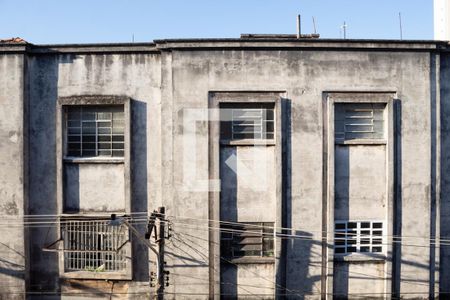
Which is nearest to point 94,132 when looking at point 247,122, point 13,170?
point 13,170

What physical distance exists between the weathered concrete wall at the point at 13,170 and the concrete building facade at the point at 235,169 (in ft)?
0.14

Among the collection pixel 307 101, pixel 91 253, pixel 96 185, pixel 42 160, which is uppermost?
pixel 307 101

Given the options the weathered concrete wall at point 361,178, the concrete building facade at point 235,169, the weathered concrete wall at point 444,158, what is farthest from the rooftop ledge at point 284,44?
the weathered concrete wall at point 361,178

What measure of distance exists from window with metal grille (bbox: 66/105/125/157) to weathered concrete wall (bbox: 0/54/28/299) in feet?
4.53

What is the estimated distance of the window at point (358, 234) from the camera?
1098 cm

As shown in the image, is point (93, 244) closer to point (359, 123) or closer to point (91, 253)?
point (91, 253)

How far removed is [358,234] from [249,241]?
3432 millimetres

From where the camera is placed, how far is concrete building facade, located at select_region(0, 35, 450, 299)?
1071 cm

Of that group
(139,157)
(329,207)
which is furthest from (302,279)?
(139,157)

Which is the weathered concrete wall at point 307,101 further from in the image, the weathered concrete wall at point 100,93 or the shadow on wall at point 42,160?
the shadow on wall at point 42,160

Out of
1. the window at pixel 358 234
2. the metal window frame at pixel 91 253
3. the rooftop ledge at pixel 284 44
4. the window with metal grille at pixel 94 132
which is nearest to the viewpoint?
the rooftop ledge at pixel 284 44

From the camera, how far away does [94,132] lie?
1143 cm

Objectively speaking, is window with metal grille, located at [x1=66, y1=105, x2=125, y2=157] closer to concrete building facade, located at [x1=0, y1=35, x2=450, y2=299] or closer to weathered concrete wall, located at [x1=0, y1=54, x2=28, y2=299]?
concrete building facade, located at [x1=0, y1=35, x2=450, y2=299]

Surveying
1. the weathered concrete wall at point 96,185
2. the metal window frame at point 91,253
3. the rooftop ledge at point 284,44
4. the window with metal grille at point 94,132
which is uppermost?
the rooftop ledge at point 284,44
